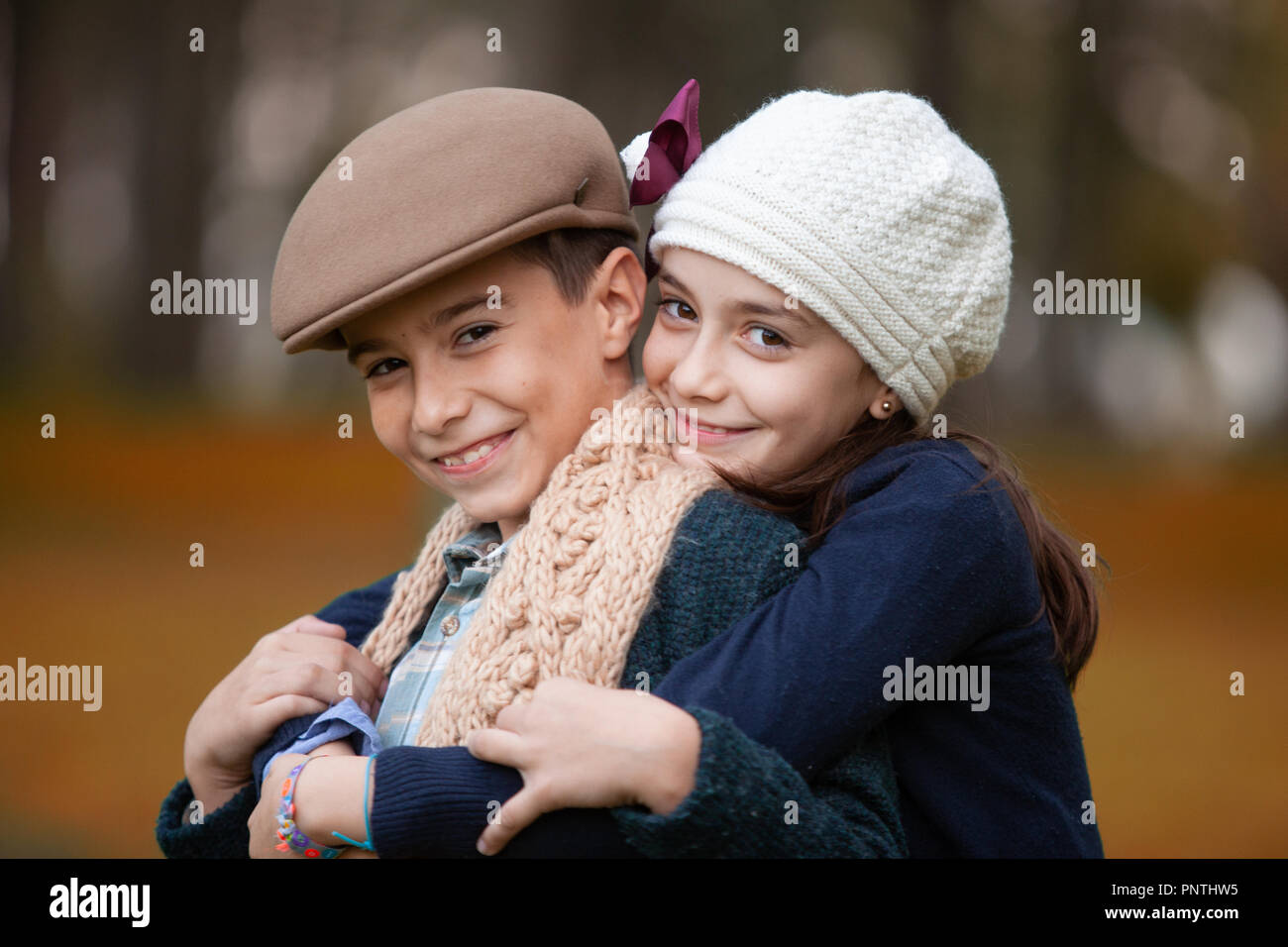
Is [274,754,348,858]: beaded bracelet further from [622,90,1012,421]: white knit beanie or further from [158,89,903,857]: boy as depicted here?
[622,90,1012,421]: white knit beanie

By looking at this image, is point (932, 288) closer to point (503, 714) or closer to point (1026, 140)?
point (503, 714)

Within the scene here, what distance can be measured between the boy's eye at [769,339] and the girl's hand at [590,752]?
0.71 metres

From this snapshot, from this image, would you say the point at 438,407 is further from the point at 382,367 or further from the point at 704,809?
the point at 704,809

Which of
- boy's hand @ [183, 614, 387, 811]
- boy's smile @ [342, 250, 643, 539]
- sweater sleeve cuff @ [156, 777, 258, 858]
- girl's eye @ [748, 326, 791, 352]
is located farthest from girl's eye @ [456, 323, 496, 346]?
sweater sleeve cuff @ [156, 777, 258, 858]

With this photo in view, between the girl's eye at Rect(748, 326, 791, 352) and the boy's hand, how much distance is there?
0.91 m

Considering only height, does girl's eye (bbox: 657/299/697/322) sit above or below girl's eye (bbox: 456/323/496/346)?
above

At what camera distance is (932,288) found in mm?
2244

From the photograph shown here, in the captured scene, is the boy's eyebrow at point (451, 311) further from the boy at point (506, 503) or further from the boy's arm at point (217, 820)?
the boy's arm at point (217, 820)

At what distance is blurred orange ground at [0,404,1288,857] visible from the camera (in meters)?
6.18

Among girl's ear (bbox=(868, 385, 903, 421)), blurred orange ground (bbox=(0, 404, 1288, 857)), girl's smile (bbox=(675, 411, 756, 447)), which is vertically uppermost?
girl's ear (bbox=(868, 385, 903, 421))

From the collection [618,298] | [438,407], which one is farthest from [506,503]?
[618,298]

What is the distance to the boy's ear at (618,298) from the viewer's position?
7.61 ft
